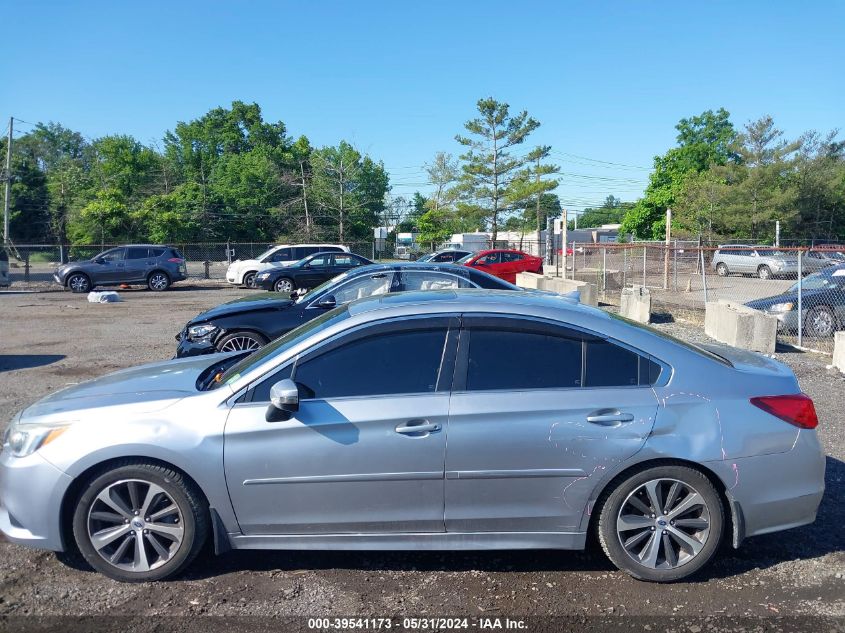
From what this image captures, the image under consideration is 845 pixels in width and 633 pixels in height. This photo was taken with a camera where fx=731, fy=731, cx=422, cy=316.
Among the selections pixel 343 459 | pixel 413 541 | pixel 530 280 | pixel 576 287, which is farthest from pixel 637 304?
pixel 343 459

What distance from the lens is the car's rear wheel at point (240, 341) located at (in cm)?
912

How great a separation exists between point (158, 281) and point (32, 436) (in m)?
25.5

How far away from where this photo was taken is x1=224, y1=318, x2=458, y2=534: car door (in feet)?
13.1

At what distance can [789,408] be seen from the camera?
4.20 metres

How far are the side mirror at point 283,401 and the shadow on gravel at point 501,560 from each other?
1.01m

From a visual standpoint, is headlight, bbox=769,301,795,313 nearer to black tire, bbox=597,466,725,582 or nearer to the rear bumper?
the rear bumper

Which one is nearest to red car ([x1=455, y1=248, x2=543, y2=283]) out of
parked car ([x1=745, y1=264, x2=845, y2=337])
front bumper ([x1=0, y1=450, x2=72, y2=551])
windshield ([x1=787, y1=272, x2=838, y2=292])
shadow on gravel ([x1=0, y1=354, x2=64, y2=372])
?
windshield ([x1=787, y1=272, x2=838, y2=292])

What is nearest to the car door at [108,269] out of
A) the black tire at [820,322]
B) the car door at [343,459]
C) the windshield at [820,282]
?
the windshield at [820,282]

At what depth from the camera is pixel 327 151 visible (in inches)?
2901

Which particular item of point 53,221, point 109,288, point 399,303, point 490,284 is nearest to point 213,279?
point 109,288

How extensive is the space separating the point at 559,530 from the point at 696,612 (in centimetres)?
80

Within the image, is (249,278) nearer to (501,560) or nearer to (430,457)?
(501,560)

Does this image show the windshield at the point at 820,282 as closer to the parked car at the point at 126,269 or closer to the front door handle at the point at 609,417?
the front door handle at the point at 609,417

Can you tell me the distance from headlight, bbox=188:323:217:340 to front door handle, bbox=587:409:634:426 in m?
6.22
